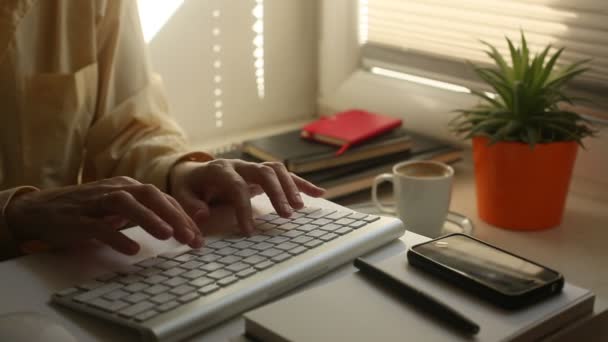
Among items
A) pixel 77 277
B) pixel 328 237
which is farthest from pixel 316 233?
pixel 77 277

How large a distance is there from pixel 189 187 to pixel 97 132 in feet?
0.90

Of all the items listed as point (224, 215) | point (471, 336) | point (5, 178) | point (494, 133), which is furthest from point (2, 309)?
point (494, 133)

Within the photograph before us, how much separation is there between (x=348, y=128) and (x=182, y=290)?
67 cm

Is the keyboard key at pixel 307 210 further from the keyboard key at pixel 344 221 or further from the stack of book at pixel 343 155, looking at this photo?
the stack of book at pixel 343 155

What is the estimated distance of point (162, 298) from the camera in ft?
2.07

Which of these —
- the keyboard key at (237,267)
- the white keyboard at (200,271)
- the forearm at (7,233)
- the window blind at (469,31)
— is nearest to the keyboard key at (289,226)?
the white keyboard at (200,271)

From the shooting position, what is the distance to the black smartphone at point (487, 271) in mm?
630

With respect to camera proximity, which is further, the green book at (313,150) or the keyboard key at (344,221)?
the green book at (313,150)

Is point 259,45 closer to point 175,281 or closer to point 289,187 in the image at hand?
point 289,187

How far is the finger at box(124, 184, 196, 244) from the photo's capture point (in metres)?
0.74

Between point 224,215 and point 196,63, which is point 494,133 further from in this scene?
point 196,63

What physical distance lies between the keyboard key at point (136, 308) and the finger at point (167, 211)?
120mm

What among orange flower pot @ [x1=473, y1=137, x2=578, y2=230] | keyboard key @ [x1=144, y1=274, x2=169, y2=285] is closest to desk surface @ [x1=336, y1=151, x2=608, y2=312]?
orange flower pot @ [x1=473, y1=137, x2=578, y2=230]

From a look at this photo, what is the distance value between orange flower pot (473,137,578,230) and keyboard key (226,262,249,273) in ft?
1.57
